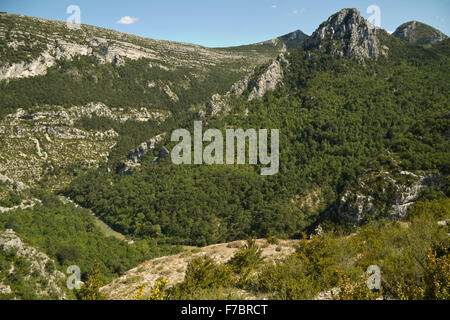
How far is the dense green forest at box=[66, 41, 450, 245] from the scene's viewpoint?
56.3m

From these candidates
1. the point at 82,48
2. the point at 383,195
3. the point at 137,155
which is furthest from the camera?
the point at 82,48

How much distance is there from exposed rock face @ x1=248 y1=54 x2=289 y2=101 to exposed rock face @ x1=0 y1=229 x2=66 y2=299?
2969 inches

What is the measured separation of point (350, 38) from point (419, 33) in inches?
5063

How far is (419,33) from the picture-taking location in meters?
168

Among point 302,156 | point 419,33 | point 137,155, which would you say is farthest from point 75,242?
point 419,33

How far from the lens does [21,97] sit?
93625 mm

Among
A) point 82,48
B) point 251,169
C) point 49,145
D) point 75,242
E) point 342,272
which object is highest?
point 82,48

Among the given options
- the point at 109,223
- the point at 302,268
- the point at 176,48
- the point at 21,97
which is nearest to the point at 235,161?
the point at 109,223

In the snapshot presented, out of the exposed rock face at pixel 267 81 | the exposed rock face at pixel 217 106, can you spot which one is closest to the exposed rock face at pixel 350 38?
the exposed rock face at pixel 267 81

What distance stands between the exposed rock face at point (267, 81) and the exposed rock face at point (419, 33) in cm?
13476

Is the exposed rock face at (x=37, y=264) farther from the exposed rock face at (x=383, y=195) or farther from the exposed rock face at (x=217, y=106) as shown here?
the exposed rock face at (x=217, y=106)

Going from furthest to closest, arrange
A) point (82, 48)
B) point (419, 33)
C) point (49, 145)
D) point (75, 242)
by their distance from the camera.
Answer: point (419, 33)
point (82, 48)
point (49, 145)
point (75, 242)

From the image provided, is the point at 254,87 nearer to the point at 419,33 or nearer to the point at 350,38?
the point at 350,38

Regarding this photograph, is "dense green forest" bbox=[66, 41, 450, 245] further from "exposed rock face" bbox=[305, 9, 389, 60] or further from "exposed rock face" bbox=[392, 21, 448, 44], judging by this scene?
"exposed rock face" bbox=[392, 21, 448, 44]
